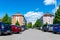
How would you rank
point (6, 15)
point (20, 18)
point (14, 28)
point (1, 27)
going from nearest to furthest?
point (1, 27)
point (14, 28)
point (6, 15)
point (20, 18)

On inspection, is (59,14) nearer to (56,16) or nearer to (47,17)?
(56,16)

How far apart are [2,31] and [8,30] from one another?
979 millimetres

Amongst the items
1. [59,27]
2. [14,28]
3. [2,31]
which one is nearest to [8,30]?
[2,31]

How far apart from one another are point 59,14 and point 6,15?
49.7 meters

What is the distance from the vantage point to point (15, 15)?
179875 millimetres

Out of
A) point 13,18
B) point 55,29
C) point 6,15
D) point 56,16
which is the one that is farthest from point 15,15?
point 55,29

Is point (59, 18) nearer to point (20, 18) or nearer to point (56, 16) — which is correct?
point (56, 16)

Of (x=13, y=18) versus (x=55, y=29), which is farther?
(x=13, y=18)

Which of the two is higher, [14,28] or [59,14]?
[59,14]

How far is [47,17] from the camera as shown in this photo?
7185 inches

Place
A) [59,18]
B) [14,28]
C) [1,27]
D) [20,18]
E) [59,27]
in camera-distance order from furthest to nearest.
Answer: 1. [20,18]
2. [59,18]
3. [59,27]
4. [14,28]
5. [1,27]

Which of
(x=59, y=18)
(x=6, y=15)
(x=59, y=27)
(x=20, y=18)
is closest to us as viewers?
(x=59, y=27)

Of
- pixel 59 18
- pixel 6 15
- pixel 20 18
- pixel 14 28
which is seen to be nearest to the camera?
pixel 14 28

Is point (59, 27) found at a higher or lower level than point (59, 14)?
lower
